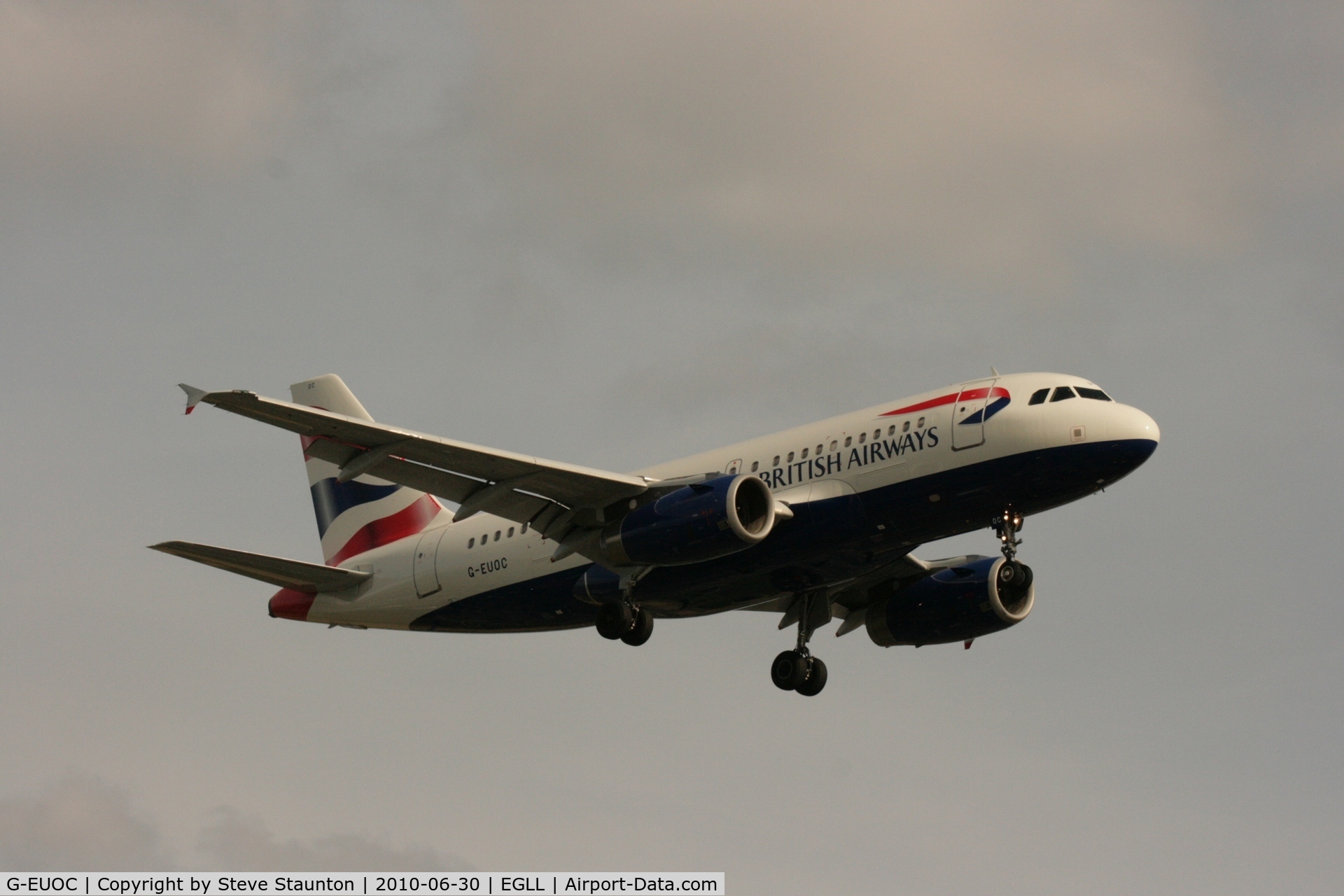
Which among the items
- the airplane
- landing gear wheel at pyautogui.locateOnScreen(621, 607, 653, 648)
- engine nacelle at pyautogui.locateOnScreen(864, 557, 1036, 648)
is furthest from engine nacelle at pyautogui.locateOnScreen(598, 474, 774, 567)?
engine nacelle at pyautogui.locateOnScreen(864, 557, 1036, 648)

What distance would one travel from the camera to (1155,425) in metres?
34.9

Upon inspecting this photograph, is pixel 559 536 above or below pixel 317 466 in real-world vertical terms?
below

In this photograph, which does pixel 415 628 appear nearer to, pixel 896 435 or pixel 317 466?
pixel 317 466

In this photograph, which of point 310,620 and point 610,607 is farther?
point 310,620

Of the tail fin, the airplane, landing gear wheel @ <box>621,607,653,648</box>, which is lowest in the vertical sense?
landing gear wheel @ <box>621,607,653,648</box>

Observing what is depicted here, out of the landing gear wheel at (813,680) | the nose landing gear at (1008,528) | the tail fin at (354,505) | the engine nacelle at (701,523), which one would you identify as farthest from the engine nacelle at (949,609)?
the tail fin at (354,505)

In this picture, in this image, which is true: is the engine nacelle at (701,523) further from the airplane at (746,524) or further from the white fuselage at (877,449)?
the white fuselage at (877,449)

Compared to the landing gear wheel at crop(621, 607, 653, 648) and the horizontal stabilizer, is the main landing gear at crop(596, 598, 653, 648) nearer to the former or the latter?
the landing gear wheel at crop(621, 607, 653, 648)

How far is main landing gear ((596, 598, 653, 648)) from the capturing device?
38531mm

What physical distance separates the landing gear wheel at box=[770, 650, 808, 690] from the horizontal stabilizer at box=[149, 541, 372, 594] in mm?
10927

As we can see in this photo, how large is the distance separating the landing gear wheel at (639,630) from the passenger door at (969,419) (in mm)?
8645

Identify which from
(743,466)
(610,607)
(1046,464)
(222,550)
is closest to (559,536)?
(610,607)

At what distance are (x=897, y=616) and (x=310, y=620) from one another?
15.5 meters

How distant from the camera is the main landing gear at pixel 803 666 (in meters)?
42.1
